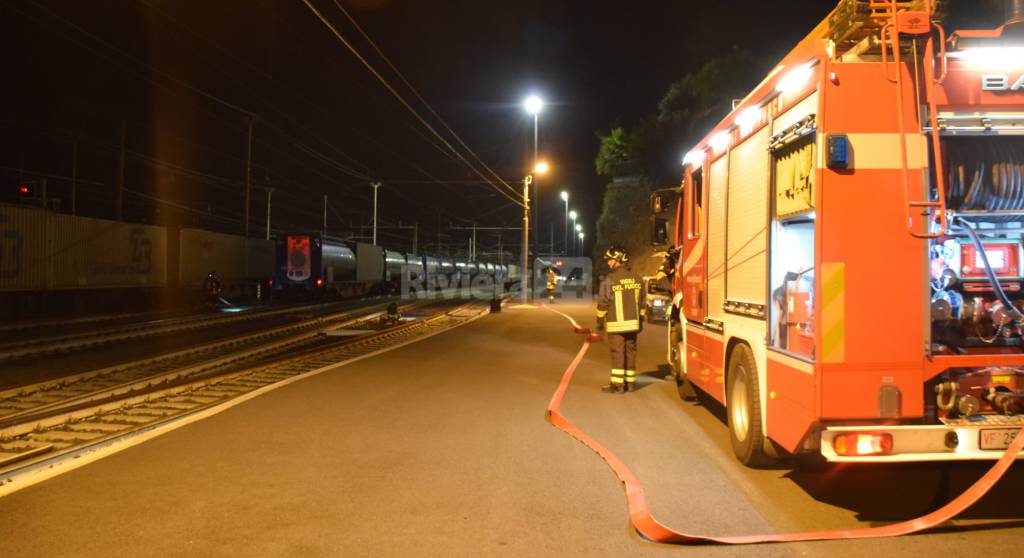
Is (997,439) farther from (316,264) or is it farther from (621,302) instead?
(316,264)

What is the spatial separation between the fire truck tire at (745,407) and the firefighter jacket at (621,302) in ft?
9.26

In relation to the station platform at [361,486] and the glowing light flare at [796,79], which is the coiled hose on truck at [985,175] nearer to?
the glowing light flare at [796,79]

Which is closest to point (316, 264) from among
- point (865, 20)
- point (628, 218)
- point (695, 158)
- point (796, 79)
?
point (628, 218)

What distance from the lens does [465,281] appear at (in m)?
62.1

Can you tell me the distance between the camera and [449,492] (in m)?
5.31

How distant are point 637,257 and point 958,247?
3625 cm

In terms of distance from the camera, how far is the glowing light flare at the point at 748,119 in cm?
573

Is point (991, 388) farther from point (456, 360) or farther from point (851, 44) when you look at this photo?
point (456, 360)

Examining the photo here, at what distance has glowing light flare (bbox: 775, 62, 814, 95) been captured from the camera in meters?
4.71

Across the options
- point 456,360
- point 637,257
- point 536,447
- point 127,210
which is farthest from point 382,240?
point 536,447

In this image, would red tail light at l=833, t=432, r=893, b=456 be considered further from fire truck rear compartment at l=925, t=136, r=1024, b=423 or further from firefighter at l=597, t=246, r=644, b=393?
firefighter at l=597, t=246, r=644, b=393

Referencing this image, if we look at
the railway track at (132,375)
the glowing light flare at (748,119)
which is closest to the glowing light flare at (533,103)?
the railway track at (132,375)

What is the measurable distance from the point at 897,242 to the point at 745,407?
196cm

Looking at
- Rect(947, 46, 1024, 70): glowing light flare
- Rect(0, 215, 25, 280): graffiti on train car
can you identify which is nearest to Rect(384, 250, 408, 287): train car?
Rect(0, 215, 25, 280): graffiti on train car
